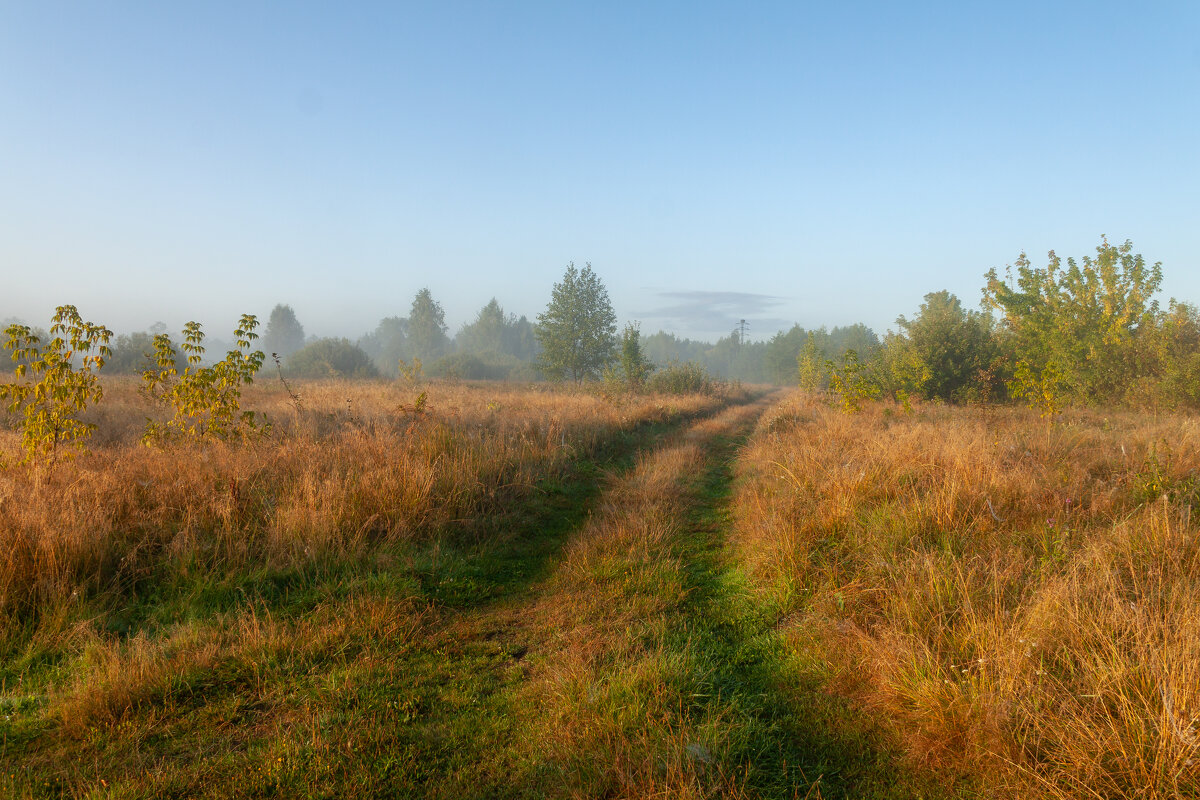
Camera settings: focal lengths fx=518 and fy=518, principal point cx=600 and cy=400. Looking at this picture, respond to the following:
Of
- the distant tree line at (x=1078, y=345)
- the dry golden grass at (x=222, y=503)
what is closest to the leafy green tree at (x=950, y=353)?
the distant tree line at (x=1078, y=345)

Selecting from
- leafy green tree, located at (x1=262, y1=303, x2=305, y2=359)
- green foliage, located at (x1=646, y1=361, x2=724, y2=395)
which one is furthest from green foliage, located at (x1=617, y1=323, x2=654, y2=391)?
leafy green tree, located at (x1=262, y1=303, x2=305, y2=359)

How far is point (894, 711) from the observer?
288 cm

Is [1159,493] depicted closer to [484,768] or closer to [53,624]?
[484,768]

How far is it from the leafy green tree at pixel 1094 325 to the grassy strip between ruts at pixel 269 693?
80.6ft

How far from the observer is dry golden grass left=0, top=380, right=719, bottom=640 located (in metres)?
4.11

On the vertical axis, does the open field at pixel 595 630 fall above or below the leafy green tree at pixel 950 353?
below

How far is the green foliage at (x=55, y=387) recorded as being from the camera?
581 cm

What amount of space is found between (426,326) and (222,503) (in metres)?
88.4

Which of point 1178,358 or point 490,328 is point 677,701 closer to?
point 1178,358

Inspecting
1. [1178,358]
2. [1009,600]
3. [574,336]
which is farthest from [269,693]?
→ [574,336]

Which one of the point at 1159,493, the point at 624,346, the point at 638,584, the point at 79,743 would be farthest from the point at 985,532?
the point at 624,346

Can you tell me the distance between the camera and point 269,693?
3105mm

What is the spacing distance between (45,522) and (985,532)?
26.4 feet

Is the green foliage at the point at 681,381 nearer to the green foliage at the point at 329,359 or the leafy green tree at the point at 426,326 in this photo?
the green foliage at the point at 329,359
